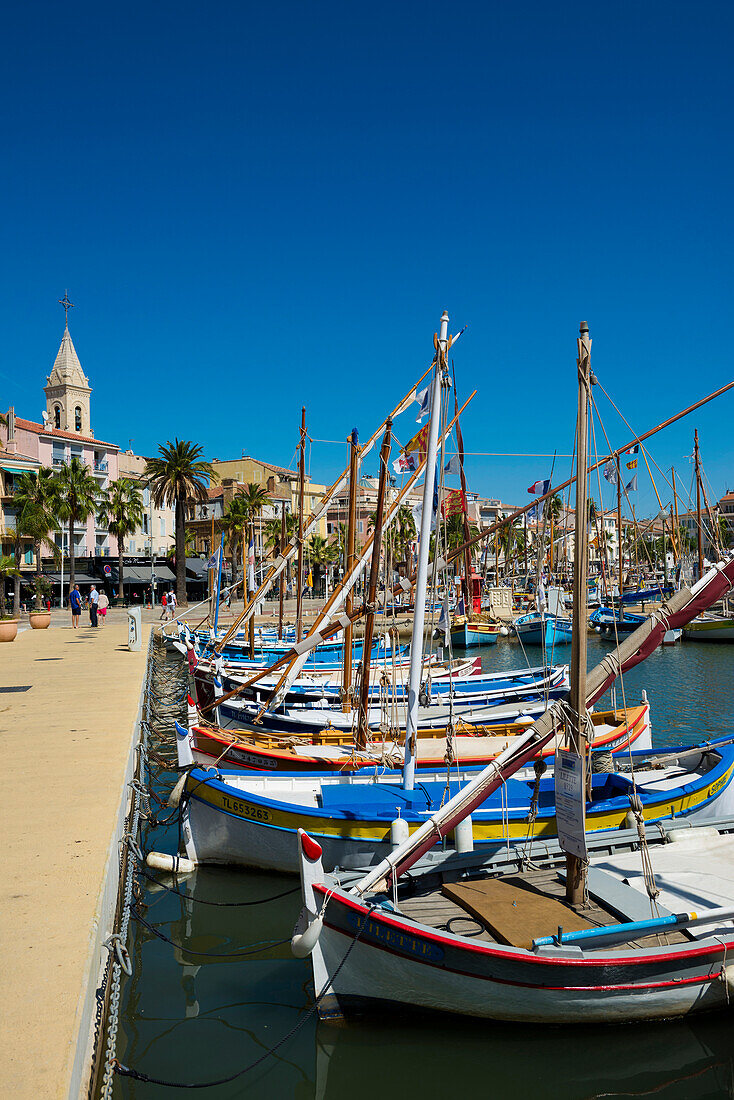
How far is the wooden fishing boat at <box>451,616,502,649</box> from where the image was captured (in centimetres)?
Result: 5984

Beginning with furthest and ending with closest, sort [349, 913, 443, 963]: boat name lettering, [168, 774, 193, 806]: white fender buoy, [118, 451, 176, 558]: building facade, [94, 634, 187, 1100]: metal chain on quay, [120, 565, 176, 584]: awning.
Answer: [118, 451, 176, 558]: building facade < [120, 565, 176, 584]: awning < [168, 774, 193, 806]: white fender buoy < [349, 913, 443, 963]: boat name lettering < [94, 634, 187, 1100]: metal chain on quay

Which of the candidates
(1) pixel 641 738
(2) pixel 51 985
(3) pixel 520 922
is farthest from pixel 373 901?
(1) pixel 641 738

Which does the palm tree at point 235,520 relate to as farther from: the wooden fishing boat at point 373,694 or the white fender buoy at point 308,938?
the white fender buoy at point 308,938

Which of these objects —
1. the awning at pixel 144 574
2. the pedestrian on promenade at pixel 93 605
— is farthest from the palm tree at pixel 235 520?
A: the pedestrian on promenade at pixel 93 605

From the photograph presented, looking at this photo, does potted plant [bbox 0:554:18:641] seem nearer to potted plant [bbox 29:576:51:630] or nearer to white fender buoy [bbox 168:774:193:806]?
potted plant [bbox 29:576:51:630]

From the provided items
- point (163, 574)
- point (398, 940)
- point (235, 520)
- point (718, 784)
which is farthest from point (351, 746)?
point (235, 520)

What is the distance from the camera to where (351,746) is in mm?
18406

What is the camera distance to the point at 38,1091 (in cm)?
586

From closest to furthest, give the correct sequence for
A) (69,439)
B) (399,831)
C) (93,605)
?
(399,831)
(93,605)
(69,439)

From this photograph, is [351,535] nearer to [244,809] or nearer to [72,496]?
[244,809]

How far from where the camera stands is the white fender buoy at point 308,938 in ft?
30.3

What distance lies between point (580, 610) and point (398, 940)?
14.8 ft

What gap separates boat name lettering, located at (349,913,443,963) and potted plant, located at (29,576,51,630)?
43.8 meters

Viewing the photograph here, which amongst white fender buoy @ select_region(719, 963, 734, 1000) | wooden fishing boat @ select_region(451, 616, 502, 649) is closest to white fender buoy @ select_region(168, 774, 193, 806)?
white fender buoy @ select_region(719, 963, 734, 1000)
